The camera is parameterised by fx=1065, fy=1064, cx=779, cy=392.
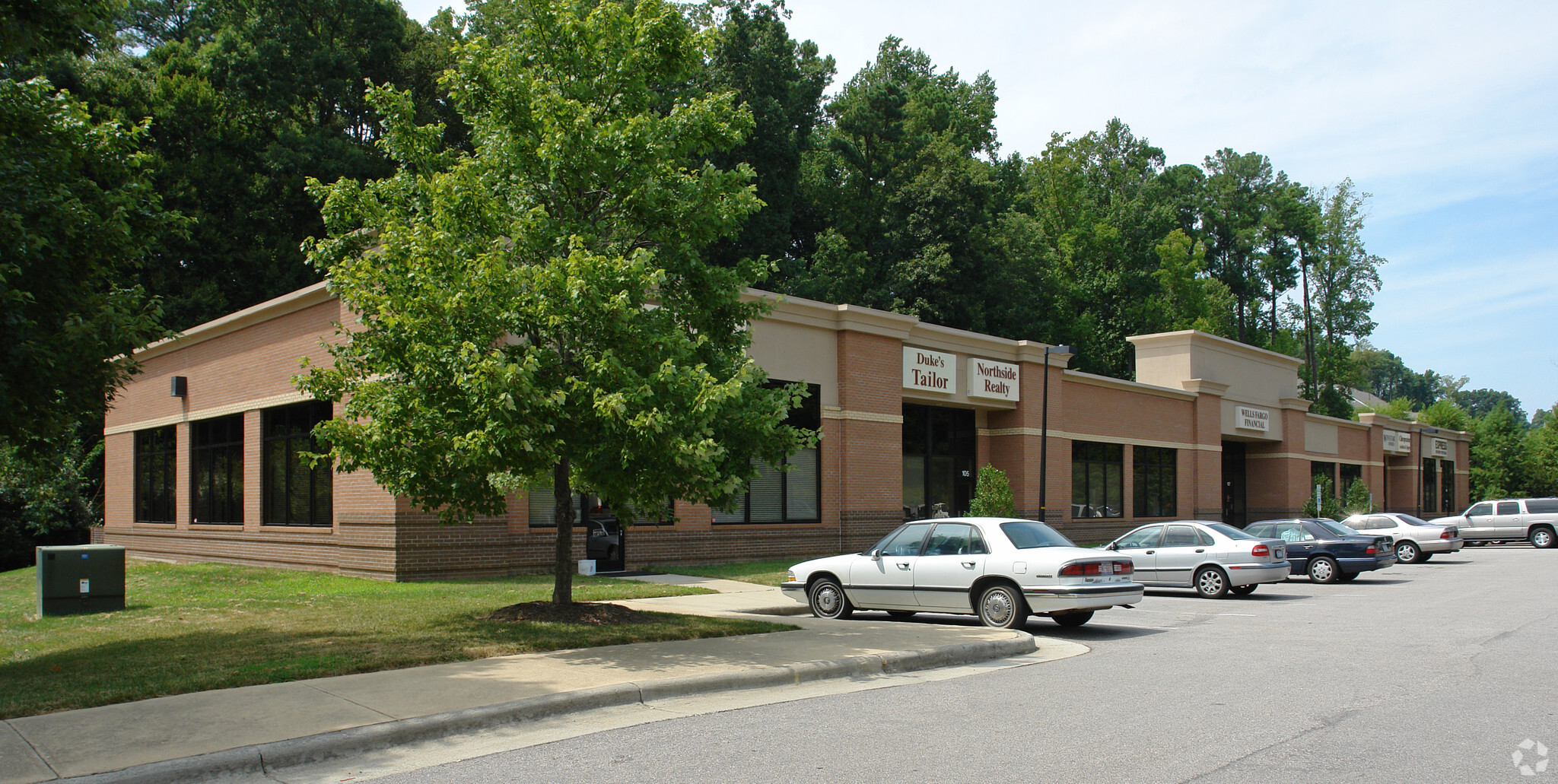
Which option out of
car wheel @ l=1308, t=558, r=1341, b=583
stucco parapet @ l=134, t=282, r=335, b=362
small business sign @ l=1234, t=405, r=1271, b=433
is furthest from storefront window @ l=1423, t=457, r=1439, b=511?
stucco parapet @ l=134, t=282, r=335, b=362

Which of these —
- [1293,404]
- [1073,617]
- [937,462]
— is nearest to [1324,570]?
[1073,617]

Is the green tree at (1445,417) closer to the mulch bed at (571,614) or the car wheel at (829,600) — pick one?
the car wheel at (829,600)

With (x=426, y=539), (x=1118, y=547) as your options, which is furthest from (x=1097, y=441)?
(x=426, y=539)

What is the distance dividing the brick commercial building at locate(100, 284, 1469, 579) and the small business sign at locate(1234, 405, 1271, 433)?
2.30 m

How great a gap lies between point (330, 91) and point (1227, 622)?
3799 cm

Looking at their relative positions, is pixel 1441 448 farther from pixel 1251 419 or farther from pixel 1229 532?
pixel 1229 532

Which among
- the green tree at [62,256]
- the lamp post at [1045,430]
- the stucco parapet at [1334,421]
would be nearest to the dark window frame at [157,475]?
the green tree at [62,256]

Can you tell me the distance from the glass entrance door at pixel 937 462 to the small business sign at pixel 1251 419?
17.2 m

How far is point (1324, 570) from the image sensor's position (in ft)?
74.1

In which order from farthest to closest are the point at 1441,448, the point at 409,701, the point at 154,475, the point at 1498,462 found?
the point at 1498,462
the point at 1441,448
the point at 154,475
the point at 409,701

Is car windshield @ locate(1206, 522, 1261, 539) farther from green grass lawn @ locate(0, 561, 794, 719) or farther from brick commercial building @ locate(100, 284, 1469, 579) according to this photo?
green grass lawn @ locate(0, 561, 794, 719)

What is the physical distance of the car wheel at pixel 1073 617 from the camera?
14.3 meters

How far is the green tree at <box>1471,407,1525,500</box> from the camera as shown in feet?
233

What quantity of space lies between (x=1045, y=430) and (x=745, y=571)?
11.8m
